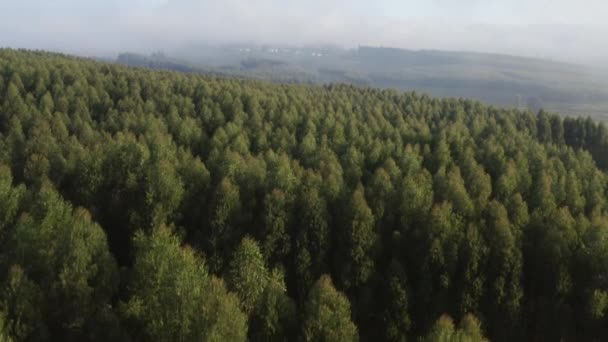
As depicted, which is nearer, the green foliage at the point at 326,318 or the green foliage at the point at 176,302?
the green foliage at the point at 176,302

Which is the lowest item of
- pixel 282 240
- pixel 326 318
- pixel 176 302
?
pixel 282 240

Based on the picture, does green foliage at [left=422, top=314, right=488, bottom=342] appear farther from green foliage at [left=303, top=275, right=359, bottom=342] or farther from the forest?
green foliage at [left=303, top=275, right=359, bottom=342]

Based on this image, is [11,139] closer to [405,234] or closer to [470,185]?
[405,234]

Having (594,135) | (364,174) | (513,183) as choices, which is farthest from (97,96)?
(594,135)

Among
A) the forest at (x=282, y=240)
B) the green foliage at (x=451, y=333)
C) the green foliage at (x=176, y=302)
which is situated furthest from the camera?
the forest at (x=282, y=240)

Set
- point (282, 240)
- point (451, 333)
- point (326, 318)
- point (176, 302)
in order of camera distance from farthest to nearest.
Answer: point (282, 240) → point (326, 318) → point (176, 302) → point (451, 333)

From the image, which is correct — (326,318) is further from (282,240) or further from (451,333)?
(282,240)

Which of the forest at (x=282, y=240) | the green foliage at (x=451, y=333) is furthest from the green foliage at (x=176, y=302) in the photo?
the green foliage at (x=451, y=333)

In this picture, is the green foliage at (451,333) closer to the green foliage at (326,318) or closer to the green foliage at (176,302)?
the green foliage at (326,318)

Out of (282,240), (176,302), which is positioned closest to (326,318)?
(176,302)

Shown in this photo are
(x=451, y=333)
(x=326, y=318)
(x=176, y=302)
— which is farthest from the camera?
(x=326, y=318)
